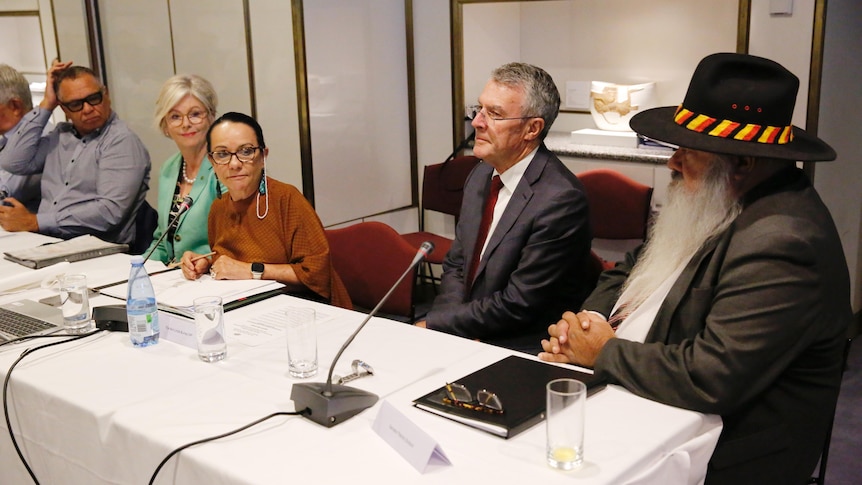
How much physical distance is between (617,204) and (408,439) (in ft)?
8.70

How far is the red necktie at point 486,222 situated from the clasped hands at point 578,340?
0.76 meters

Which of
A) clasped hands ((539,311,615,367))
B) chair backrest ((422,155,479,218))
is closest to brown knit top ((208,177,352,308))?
clasped hands ((539,311,615,367))

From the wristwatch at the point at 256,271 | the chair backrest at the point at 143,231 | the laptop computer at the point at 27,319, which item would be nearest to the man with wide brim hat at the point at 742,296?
the wristwatch at the point at 256,271

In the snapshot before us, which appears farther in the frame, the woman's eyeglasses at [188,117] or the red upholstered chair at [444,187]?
the red upholstered chair at [444,187]

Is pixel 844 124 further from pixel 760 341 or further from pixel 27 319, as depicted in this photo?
pixel 27 319

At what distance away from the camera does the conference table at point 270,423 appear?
1.53m

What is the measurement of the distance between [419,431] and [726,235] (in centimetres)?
82

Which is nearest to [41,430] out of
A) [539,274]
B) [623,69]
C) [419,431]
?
[419,431]

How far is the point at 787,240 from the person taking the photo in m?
1.71

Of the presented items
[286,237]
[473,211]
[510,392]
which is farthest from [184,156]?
[510,392]

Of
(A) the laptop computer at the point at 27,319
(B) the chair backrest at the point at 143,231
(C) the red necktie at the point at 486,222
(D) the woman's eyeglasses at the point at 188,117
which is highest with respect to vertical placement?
(D) the woman's eyeglasses at the point at 188,117

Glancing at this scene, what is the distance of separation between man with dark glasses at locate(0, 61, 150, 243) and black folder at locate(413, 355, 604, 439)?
2.39m

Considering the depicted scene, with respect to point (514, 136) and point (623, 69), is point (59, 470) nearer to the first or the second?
point (514, 136)

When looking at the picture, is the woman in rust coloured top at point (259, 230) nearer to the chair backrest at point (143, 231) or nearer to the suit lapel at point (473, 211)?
the suit lapel at point (473, 211)
